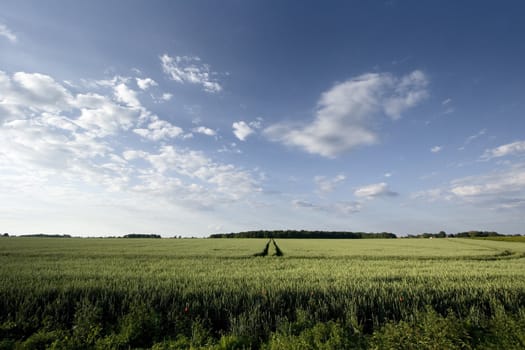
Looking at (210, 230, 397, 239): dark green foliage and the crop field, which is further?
(210, 230, 397, 239): dark green foliage

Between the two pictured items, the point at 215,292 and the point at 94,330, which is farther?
the point at 215,292

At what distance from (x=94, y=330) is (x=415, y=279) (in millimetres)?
11322

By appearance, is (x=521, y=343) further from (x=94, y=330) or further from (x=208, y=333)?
(x=94, y=330)

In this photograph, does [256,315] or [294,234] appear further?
[294,234]

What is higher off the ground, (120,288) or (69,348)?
(120,288)

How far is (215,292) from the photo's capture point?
27.1ft

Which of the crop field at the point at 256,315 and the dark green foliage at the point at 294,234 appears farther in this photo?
the dark green foliage at the point at 294,234

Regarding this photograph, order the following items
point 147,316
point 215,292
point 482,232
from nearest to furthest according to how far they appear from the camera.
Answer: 1. point 147,316
2. point 215,292
3. point 482,232

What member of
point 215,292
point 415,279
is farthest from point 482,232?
point 215,292

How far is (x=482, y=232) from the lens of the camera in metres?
115

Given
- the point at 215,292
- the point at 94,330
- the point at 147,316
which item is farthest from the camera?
the point at 215,292

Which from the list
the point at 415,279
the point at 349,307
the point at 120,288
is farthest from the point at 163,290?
the point at 415,279

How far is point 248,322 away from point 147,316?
253cm

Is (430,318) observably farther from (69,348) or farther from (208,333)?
(69,348)
